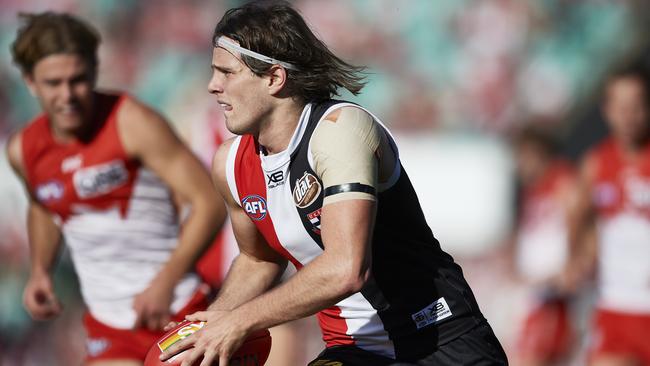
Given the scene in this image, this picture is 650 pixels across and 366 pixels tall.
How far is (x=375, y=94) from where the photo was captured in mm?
12031

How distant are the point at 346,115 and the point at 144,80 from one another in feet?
27.3

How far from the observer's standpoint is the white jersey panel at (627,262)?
8148 mm

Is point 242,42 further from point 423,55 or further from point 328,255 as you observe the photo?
point 423,55

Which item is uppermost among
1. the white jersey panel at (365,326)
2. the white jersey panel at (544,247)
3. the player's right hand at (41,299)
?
the white jersey panel at (365,326)

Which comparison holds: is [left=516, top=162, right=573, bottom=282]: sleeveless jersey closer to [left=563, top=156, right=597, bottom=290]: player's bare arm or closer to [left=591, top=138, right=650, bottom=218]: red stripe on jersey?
[left=563, top=156, right=597, bottom=290]: player's bare arm

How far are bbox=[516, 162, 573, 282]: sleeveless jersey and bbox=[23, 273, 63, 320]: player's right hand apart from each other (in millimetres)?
5591

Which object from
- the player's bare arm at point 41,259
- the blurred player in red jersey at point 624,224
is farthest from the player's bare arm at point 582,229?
the player's bare arm at point 41,259

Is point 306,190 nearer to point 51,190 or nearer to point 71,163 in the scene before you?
point 71,163

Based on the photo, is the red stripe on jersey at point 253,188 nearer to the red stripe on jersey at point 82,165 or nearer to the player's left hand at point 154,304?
A: the player's left hand at point 154,304

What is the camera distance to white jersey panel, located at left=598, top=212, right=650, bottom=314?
26.7ft

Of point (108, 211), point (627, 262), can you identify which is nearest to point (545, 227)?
point (627, 262)

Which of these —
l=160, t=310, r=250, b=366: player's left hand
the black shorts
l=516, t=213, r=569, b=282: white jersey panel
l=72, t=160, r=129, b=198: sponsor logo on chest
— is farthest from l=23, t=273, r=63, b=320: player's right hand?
l=516, t=213, r=569, b=282: white jersey panel

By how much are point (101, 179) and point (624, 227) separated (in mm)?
4122

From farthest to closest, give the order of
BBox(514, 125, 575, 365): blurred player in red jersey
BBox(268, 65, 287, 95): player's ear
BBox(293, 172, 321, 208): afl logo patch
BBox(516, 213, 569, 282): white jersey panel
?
BBox(516, 213, 569, 282): white jersey panel < BBox(514, 125, 575, 365): blurred player in red jersey < BBox(268, 65, 287, 95): player's ear < BBox(293, 172, 321, 208): afl logo patch
